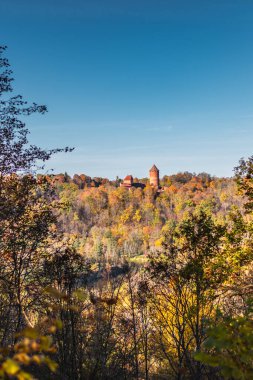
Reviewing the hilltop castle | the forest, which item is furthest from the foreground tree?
the hilltop castle

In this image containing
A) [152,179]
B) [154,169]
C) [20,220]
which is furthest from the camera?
[154,169]

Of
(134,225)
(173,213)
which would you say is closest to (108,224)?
(134,225)

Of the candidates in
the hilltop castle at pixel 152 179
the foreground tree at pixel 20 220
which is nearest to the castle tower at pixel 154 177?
the hilltop castle at pixel 152 179

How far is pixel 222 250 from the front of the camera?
367 inches

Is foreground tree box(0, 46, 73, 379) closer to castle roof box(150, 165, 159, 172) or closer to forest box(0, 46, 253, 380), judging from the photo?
forest box(0, 46, 253, 380)

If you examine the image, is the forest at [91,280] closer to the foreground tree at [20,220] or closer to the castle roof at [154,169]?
the foreground tree at [20,220]

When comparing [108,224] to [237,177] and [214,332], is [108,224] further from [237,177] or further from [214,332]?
[214,332]

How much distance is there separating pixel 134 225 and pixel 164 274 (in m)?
98.2

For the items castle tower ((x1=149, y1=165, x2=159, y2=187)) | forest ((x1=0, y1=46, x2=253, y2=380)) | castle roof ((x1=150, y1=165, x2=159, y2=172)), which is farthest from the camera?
castle roof ((x1=150, y1=165, x2=159, y2=172))

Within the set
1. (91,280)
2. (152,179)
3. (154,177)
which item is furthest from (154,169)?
(91,280)

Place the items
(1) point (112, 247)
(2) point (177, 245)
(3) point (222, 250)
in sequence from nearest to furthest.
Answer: (2) point (177, 245) → (3) point (222, 250) → (1) point (112, 247)

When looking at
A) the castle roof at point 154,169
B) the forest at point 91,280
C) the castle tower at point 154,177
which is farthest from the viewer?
the castle roof at point 154,169

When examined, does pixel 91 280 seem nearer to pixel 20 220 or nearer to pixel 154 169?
pixel 20 220

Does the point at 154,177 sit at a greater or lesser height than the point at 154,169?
lesser
